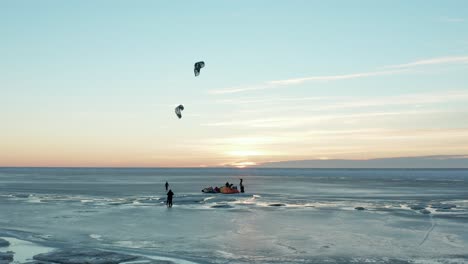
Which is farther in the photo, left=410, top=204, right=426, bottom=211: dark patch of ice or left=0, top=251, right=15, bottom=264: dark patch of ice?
left=410, top=204, right=426, bottom=211: dark patch of ice

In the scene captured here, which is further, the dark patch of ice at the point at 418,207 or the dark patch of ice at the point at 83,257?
the dark patch of ice at the point at 418,207

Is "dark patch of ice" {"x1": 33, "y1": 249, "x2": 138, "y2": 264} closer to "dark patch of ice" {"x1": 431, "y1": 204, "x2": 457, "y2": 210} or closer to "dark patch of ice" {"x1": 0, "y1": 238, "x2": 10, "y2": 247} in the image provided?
"dark patch of ice" {"x1": 0, "y1": 238, "x2": 10, "y2": 247}

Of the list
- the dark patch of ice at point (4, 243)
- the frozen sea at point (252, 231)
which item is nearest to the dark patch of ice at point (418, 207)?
the frozen sea at point (252, 231)

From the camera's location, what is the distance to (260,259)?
17.4m

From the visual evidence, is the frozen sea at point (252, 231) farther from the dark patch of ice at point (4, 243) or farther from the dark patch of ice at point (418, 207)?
the dark patch of ice at point (4, 243)

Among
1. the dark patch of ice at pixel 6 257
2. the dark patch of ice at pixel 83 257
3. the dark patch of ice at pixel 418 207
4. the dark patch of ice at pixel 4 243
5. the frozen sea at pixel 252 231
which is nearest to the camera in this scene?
the dark patch of ice at pixel 6 257

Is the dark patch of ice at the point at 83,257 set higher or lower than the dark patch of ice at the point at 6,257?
lower

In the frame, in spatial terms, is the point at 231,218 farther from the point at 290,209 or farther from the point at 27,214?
the point at 27,214

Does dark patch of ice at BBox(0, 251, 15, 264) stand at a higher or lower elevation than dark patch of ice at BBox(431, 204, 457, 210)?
lower

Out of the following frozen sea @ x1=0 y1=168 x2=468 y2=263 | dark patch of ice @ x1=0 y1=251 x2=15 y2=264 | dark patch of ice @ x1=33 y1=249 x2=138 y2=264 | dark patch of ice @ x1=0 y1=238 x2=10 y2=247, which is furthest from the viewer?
dark patch of ice @ x1=0 y1=238 x2=10 y2=247

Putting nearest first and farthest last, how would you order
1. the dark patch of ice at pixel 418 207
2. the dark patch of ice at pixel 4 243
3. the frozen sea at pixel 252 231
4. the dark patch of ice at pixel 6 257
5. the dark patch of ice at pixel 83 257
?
the dark patch of ice at pixel 6 257
the dark patch of ice at pixel 83 257
the frozen sea at pixel 252 231
the dark patch of ice at pixel 4 243
the dark patch of ice at pixel 418 207

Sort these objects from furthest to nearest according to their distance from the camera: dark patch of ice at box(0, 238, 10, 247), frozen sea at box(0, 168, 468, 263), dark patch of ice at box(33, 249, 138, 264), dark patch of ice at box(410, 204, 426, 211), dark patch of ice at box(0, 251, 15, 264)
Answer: dark patch of ice at box(410, 204, 426, 211) → dark patch of ice at box(0, 238, 10, 247) → frozen sea at box(0, 168, 468, 263) → dark patch of ice at box(33, 249, 138, 264) → dark patch of ice at box(0, 251, 15, 264)

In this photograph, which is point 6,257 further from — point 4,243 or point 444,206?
point 444,206

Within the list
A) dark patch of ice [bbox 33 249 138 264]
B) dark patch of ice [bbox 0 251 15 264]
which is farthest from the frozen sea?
dark patch of ice [bbox 33 249 138 264]
